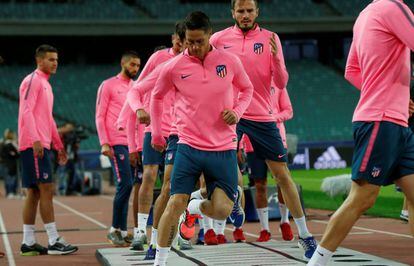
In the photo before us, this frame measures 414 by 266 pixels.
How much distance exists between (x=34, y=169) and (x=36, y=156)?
14 centimetres

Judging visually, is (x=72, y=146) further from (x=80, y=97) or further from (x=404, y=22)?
(x=404, y=22)

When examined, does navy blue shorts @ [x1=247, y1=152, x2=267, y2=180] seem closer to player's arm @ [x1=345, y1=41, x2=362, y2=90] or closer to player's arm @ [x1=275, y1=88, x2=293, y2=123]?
player's arm @ [x1=275, y1=88, x2=293, y2=123]

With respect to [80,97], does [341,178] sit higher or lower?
higher

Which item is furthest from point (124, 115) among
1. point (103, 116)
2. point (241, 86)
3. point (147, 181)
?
point (241, 86)

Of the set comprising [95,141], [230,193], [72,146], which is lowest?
[95,141]

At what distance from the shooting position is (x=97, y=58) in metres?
43.0

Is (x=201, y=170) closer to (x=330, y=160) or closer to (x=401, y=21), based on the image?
(x=401, y=21)

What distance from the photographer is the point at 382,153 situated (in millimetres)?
5438

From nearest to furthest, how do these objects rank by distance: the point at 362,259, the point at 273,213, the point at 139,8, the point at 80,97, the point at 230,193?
the point at 230,193 < the point at 362,259 < the point at 273,213 < the point at 80,97 < the point at 139,8

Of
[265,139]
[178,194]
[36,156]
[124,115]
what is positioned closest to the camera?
[178,194]

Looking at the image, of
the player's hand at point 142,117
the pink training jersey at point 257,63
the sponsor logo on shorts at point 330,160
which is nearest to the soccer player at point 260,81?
the pink training jersey at point 257,63

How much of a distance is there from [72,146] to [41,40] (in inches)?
680

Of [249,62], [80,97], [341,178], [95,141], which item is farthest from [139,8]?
[249,62]

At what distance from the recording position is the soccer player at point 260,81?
805cm
